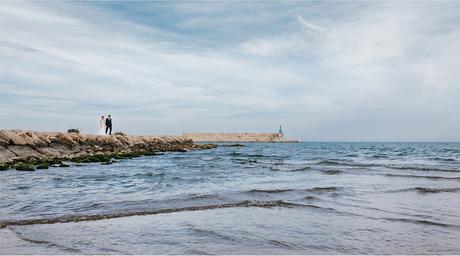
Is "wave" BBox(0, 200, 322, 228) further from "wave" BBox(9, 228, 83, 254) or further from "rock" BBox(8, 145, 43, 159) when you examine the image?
"rock" BBox(8, 145, 43, 159)

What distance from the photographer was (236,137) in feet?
480

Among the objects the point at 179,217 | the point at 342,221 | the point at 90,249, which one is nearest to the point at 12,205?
the point at 179,217

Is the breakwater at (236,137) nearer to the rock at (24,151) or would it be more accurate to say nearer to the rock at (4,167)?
the rock at (24,151)

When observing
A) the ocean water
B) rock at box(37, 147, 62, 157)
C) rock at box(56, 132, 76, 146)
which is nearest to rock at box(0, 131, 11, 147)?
rock at box(37, 147, 62, 157)

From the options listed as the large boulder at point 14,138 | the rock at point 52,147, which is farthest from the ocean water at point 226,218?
the large boulder at point 14,138

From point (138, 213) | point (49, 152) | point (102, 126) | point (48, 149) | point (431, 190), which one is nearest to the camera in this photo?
point (138, 213)

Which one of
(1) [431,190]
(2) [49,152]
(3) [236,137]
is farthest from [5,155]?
(3) [236,137]

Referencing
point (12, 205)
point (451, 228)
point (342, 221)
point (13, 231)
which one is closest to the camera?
point (13, 231)

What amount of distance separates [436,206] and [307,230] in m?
4.30

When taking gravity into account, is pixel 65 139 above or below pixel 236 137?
below

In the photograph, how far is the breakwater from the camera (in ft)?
467

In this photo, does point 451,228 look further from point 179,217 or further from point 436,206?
point 179,217

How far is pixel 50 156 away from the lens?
81.8ft

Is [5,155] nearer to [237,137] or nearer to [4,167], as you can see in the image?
[4,167]
